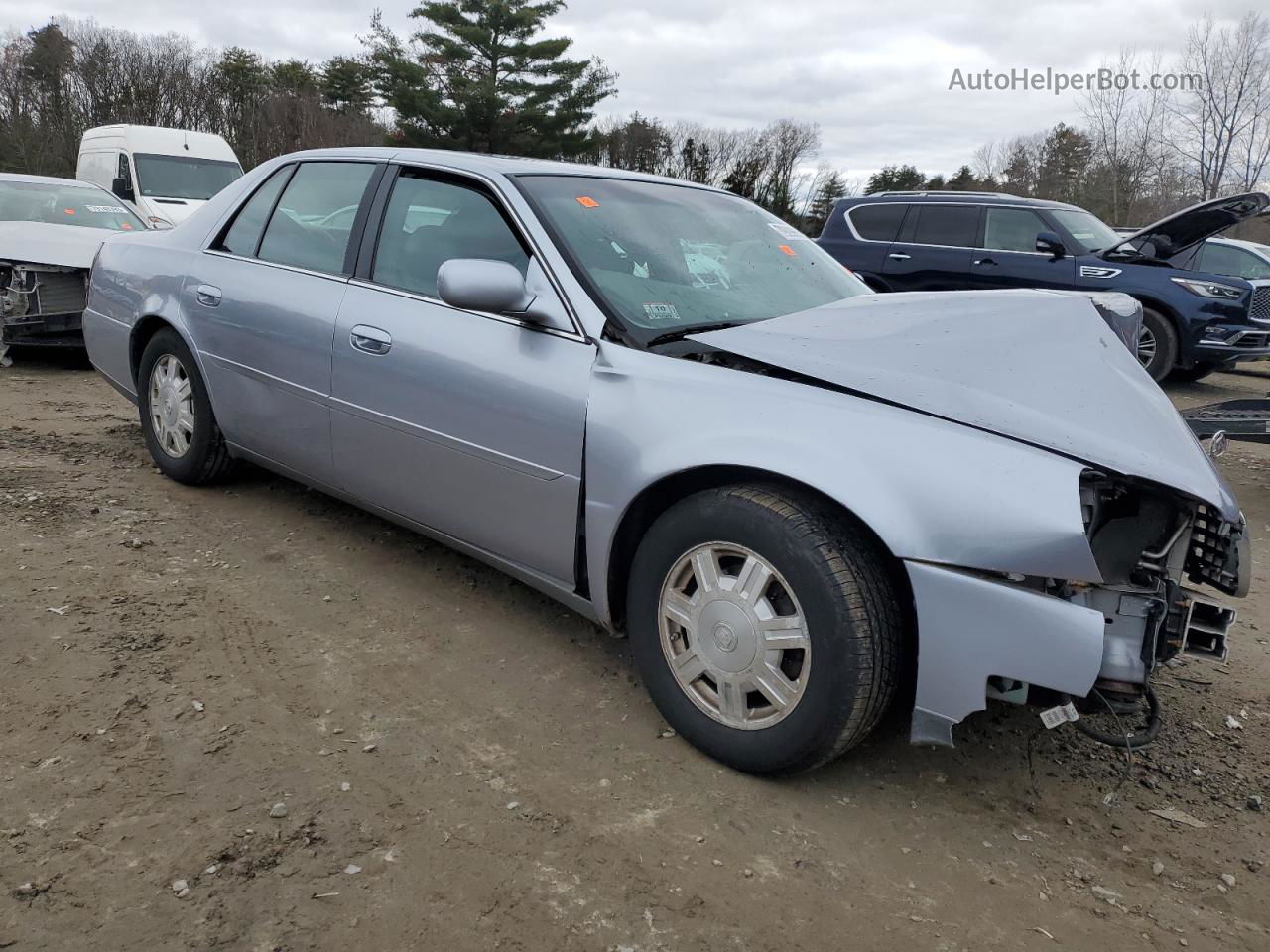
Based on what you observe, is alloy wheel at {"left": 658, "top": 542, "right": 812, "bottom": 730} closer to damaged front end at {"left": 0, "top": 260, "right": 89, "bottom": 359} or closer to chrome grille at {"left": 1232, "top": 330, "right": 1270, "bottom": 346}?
damaged front end at {"left": 0, "top": 260, "right": 89, "bottom": 359}

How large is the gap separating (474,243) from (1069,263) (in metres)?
8.13

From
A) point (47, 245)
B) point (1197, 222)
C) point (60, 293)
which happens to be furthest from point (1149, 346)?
point (47, 245)

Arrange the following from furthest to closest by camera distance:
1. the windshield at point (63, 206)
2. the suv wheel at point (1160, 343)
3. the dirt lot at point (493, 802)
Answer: the suv wheel at point (1160, 343), the windshield at point (63, 206), the dirt lot at point (493, 802)

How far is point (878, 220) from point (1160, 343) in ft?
10.5

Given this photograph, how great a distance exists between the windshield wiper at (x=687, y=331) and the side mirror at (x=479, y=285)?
0.43 m

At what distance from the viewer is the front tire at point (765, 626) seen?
2.19m

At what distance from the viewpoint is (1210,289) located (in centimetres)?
923

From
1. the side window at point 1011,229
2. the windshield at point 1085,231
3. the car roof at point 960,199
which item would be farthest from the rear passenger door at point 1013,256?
the windshield at point 1085,231

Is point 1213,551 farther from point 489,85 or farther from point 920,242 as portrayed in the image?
point 489,85

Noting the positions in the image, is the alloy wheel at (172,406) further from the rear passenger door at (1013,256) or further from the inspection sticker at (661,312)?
the rear passenger door at (1013,256)

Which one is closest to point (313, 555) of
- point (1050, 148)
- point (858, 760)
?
point (858, 760)

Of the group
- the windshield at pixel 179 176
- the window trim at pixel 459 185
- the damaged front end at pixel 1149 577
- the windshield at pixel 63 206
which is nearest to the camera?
the damaged front end at pixel 1149 577

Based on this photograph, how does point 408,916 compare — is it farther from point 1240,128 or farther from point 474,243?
point 1240,128

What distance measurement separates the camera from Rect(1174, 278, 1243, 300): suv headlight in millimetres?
9195
